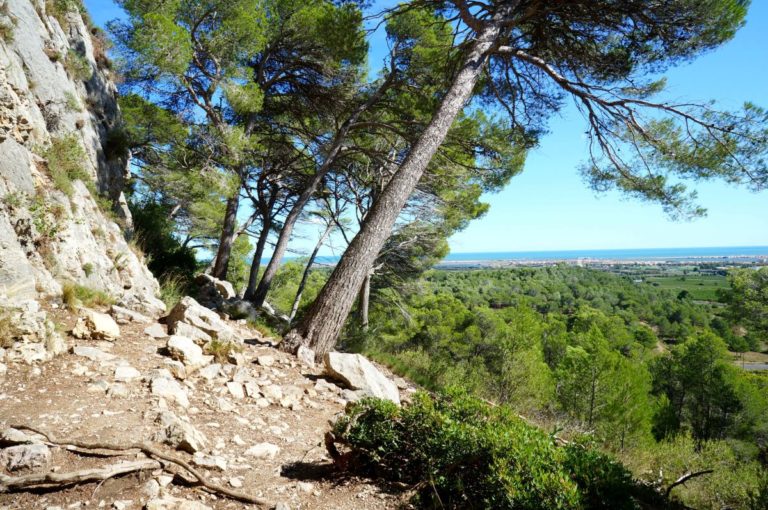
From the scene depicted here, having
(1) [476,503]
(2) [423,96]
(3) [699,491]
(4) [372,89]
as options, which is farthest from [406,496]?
(4) [372,89]

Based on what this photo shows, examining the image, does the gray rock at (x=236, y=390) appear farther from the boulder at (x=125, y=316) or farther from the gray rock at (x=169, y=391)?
the boulder at (x=125, y=316)

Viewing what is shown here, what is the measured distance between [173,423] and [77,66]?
7023 mm

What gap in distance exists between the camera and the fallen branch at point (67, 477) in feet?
5.57

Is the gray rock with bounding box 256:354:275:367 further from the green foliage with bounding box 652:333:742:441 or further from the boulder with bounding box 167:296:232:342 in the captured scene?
the green foliage with bounding box 652:333:742:441

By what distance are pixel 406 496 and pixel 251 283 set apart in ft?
29.0

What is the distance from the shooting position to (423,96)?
809 cm

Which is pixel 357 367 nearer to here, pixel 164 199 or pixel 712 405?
pixel 164 199

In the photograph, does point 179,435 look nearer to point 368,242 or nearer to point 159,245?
point 368,242

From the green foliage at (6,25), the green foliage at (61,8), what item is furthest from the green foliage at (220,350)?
the green foliage at (61,8)

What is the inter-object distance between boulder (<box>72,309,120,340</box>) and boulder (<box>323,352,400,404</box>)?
211cm

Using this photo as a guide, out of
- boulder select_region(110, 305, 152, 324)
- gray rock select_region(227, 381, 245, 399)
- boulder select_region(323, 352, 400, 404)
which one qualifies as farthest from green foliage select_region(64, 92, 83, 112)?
boulder select_region(323, 352, 400, 404)

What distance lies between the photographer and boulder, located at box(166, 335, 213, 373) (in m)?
3.48

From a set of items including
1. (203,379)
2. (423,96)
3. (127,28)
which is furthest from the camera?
(423,96)

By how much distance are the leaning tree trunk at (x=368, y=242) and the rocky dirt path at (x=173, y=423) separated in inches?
37.8
